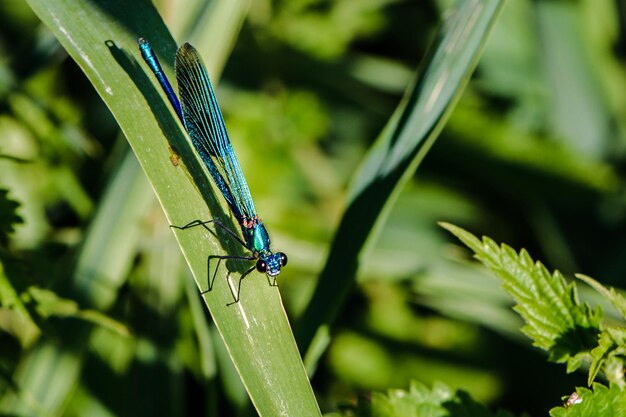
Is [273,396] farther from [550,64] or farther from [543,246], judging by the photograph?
[550,64]

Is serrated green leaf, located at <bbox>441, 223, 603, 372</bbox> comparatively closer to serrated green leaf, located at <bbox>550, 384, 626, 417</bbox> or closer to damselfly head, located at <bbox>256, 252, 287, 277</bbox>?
serrated green leaf, located at <bbox>550, 384, 626, 417</bbox>

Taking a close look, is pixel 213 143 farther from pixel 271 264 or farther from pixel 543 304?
pixel 543 304

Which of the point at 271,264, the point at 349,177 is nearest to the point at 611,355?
the point at 271,264

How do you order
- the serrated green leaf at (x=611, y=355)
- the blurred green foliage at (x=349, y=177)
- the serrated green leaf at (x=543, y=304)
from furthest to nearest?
1. the blurred green foliage at (x=349, y=177)
2. the serrated green leaf at (x=543, y=304)
3. the serrated green leaf at (x=611, y=355)

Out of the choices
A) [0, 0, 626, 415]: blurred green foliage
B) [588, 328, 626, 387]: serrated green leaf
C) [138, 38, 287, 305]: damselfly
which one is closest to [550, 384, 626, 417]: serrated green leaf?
[588, 328, 626, 387]: serrated green leaf

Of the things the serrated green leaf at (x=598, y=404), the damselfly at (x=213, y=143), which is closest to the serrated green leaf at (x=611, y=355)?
the serrated green leaf at (x=598, y=404)

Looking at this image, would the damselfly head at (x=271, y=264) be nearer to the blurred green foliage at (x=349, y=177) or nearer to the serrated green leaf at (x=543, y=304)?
the serrated green leaf at (x=543, y=304)
